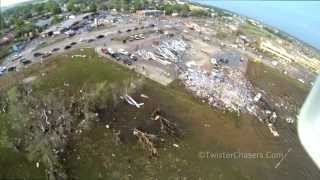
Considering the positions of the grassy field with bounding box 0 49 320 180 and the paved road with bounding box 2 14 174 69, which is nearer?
the grassy field with bounding box 0 49 320 180

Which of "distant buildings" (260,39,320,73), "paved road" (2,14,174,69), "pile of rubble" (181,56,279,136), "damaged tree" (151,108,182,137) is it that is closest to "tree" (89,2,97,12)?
"paved road" (2,14,174,69)

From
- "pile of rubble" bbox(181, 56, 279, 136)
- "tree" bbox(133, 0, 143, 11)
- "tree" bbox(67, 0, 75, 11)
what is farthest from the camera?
"tree" bbox(67, 0, 75, 11)

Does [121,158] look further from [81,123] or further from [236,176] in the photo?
[236,176]

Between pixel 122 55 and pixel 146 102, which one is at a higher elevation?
pixel 122 55

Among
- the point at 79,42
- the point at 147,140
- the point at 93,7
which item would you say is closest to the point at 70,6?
the point at 93,7

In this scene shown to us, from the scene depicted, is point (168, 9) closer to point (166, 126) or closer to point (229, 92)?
point (229, 92)

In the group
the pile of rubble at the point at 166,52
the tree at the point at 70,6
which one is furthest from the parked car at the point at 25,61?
the tree at the point at 70,6

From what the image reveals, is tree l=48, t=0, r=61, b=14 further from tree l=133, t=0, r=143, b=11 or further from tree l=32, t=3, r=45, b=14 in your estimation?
tree l=133, t=0, r=143, b=11

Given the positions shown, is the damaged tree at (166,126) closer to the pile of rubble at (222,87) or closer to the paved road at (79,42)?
the pile of rubble at (222,87)
